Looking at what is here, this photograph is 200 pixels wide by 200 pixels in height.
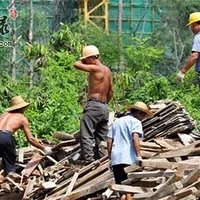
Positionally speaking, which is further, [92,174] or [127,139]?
[92,174]

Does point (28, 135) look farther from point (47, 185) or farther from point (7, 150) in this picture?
point (47, 185)

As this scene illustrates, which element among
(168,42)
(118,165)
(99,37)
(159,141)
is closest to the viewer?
(118,165)

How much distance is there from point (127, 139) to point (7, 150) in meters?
3.65

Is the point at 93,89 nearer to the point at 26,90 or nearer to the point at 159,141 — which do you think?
the point at 159,141

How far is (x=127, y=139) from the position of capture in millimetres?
8953

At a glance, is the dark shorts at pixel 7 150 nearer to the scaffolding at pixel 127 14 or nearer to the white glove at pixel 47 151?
the white glove at pixel 47 151

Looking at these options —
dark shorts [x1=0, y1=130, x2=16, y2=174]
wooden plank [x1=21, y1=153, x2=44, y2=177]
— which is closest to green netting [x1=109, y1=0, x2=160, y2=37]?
wooden plank [x1=21, y1=153, x2=44, y2=177]

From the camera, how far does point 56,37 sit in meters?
26.1

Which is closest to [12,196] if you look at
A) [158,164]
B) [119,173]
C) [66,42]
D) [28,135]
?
[28,135]

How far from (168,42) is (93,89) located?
2577cm

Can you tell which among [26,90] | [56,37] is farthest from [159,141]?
[56,37]

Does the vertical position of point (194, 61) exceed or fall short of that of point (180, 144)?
it exceeds it

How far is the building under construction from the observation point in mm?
40500

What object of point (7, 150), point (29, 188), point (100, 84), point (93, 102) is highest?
point (100, 84)
